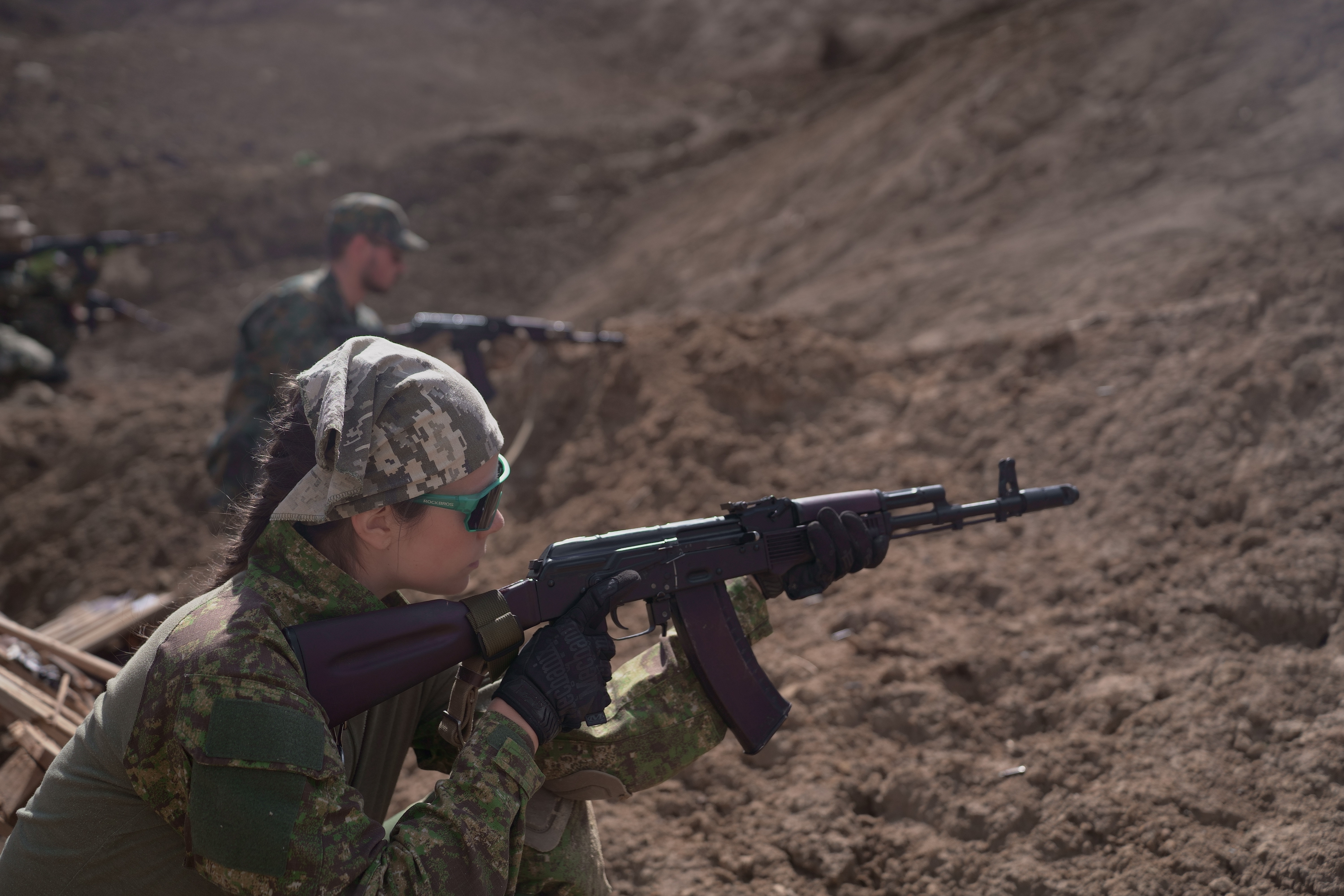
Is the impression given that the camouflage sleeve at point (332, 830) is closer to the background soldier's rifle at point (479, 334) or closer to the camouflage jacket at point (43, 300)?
the background soldier's rifle at point (479, 334)

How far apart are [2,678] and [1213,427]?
16.8 ft

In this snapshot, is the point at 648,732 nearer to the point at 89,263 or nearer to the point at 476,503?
the point at 476,503

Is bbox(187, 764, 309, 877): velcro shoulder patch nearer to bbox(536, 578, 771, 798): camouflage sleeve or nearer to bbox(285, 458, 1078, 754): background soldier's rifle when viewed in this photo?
bbox(285, 458, 1078, 754): background soldier's rifle

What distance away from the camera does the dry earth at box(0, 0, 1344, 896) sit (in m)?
3.18

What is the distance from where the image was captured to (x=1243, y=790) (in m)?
2.96

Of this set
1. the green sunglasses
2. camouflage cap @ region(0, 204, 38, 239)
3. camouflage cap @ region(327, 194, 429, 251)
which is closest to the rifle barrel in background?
camouflage cap @ region(0, 204, 38, 239)

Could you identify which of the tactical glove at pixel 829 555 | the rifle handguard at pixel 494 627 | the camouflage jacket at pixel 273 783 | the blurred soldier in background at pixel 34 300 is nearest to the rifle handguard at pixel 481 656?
the rifle handguard at pixel 494 627

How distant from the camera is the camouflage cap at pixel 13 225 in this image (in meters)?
12.1

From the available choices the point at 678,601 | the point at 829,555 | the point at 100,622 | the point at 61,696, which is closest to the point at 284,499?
the point at 678,601

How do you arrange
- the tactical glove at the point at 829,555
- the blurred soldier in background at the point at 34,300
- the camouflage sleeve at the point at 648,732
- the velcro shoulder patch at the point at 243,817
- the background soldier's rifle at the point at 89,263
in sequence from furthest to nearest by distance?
the background soldier's rifle at the point at 89,263 < the blurred soldier in background at the point at 34,300 < the tactical glove at the point at 829,555 < the camouflage sleeve at the point at 648,732 < the velcro shoulder patch at the point at 243,817

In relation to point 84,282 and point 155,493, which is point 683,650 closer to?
point 155,493

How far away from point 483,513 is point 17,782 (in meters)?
1.99

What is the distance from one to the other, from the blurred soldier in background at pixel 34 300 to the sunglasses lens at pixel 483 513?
1179 centimetres

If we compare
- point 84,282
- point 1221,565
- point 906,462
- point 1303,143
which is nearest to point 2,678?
point 906,462
